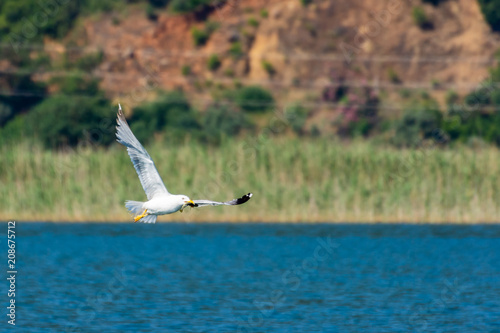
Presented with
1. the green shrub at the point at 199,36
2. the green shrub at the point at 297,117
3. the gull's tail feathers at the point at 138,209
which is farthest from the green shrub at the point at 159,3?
the gull's tail feathers at the point at 138,209

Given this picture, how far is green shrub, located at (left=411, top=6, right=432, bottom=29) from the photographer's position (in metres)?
74.9

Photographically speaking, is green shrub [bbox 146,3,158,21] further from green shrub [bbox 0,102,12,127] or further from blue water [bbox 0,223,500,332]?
blue water [bbox 0,223,500,332]

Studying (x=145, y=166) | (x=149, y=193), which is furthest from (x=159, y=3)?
(x=145, y=166)

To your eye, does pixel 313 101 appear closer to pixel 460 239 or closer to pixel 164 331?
pixel 460 239

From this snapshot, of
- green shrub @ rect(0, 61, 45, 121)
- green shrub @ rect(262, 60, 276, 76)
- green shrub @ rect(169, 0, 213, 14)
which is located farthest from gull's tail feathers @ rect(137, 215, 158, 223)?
green shrub @ rect(169, 0, 213, 14)

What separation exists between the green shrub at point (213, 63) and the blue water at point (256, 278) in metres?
39.2

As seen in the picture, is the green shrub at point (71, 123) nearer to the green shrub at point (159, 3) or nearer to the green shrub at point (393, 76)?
the green shrub at point (393, 76)

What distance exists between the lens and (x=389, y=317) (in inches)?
691

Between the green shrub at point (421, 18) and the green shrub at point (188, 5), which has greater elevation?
the green shrub at point (188, 5)

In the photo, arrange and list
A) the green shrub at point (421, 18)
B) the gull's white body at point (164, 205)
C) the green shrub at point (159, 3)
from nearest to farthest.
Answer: the gull's white body at point (164, 205) < the green shrub at point (421, 18) < the green shrub at point (159, 3)

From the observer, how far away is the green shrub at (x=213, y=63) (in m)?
72.6

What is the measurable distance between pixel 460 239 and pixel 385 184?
9.23 ft

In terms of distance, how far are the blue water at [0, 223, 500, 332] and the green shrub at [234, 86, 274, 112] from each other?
3295 cm

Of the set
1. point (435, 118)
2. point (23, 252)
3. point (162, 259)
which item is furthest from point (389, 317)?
point (435, 118)
